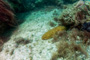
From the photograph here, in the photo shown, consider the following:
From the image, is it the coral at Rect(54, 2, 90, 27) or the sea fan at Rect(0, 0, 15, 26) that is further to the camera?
the sea fan at Rect(0, 0, 15, 26)

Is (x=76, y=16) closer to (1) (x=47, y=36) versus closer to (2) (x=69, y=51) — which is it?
(1) (x=47, y=36)

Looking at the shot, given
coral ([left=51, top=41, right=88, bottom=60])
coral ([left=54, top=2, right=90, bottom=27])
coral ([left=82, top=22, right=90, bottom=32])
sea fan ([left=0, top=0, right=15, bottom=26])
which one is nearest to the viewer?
coral ([left=51, top=41, right=88, bottom=60])

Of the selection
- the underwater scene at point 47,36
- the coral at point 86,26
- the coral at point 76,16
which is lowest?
the underwater scene at point 47,36

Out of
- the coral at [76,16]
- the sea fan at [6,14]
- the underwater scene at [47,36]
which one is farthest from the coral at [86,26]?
the sea fan at [6,14]

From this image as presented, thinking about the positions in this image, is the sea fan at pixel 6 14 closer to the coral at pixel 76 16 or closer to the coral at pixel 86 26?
the coral at pixel 76 16

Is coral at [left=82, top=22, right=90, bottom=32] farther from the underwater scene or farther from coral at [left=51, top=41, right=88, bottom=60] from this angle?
coral at [left=51, top=41, right=88, bottom=60]

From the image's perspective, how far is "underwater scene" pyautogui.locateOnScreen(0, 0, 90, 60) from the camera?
3135mm

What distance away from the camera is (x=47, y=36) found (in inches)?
157

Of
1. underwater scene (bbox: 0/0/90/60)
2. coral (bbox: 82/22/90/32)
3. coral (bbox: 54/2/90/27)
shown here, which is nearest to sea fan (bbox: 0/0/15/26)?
underwater scene (bbox: 0/0/90/60)

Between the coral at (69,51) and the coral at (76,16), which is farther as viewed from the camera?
the coral at (76,16)

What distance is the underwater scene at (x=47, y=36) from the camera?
3135 millimetres

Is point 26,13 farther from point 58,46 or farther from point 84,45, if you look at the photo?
point 84,45

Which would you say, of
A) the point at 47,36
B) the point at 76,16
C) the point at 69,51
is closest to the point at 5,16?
the point at 47,36

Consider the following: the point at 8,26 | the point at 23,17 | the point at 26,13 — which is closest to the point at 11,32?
the point at 8,26
